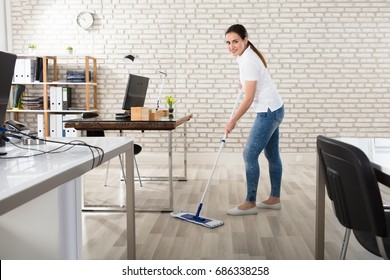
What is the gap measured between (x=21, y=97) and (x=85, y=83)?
954 millimetres

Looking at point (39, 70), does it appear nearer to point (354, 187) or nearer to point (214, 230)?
point (214, 230)

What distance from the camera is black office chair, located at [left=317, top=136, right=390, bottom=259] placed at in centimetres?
145

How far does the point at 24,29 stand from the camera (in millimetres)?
6496

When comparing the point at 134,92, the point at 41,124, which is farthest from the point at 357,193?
the point at 41,124

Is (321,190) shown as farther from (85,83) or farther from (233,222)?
(85,83)

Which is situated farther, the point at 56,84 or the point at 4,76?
the point at 56,84

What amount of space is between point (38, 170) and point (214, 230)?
2.06m

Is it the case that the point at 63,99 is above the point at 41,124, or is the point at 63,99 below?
above

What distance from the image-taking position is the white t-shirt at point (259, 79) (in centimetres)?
350

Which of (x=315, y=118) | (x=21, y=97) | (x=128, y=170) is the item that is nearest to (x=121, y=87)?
(x=21, y=97)

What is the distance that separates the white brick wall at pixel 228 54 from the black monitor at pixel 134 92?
6.45ft

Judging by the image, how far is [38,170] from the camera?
4.65 feet

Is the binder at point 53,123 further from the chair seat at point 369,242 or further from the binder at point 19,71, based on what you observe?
the chair seat at point 369,242

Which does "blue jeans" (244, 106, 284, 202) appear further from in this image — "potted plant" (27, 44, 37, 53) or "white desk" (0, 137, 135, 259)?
"potted plant" (27, 44, 37, 53)
